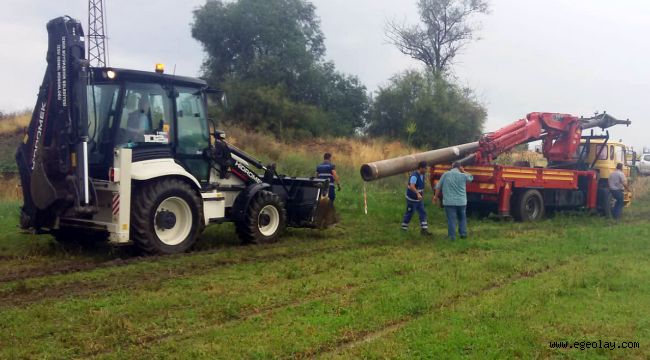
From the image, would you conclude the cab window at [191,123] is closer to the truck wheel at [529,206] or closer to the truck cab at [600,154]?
the truck wheel at [529,206]

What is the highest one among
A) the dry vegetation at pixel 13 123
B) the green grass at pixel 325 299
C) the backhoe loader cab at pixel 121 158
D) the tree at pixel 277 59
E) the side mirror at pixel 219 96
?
the tree at pixel 277 59

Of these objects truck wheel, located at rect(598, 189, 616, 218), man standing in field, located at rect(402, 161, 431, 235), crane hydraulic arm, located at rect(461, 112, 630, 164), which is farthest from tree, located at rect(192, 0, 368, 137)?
man standing in field, located at rect(402, 161, 431, 235)

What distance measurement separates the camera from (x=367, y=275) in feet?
27.6

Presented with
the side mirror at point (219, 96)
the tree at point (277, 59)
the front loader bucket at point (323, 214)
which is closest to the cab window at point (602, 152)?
the front loader bucket at point (323, 214)

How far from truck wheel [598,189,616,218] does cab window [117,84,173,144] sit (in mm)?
13058

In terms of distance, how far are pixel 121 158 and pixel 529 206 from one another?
11.1 metres

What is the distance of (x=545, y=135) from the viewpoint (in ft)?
58.6

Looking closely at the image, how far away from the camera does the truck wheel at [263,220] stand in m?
11.0

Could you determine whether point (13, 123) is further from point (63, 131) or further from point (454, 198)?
point (454, 198)

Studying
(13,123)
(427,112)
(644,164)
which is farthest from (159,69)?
(644,164)

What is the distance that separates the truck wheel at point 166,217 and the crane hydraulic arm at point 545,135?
813cm

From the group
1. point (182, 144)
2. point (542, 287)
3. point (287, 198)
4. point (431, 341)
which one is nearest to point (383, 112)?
point (287, 198)

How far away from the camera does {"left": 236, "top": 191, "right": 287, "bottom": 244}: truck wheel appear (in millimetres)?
10992

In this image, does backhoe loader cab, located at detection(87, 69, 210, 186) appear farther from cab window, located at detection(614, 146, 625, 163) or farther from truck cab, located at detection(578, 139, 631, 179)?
cab window, located at detection(614, 146, 625, 163)
